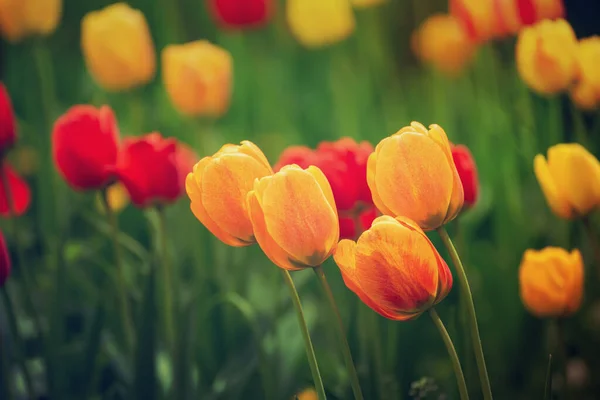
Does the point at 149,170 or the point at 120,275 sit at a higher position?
the point at 149,170

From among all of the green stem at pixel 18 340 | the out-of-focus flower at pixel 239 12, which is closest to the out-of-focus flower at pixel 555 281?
the green stem at pixel 18 340

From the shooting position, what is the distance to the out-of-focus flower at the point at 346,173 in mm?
673

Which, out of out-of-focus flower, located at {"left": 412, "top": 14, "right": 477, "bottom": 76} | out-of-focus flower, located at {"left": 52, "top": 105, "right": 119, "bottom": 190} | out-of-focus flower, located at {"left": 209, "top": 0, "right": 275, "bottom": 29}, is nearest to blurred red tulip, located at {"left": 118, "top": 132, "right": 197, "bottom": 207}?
out-of-focus flower, located at {"left": 52, "top": 105, "right": 119, "bottom": 190}

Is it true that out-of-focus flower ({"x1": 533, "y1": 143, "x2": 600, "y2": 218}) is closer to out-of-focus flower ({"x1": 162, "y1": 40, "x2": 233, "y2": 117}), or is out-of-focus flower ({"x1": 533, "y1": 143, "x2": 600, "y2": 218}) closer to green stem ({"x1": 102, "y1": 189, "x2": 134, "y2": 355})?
green stem ({"x1": 102, "y1": 189, "x2": 134, "y2": 355})

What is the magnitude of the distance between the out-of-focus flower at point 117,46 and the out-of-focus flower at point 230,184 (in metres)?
0.61

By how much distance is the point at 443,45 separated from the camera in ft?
4.83

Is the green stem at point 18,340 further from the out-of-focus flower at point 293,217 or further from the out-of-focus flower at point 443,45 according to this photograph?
the out-of-focus flower at point 443,45

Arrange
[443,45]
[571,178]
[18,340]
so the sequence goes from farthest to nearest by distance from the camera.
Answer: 1. [443,45]
2. [18,340]
3. [571,178]

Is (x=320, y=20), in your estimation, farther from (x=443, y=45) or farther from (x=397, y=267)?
(x=397, y=267)

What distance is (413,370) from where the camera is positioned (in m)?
0.93

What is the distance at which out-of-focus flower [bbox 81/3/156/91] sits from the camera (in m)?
1.10

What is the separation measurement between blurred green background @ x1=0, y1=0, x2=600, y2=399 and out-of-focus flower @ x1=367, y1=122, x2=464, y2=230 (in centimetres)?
17

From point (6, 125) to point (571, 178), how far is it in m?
0.63

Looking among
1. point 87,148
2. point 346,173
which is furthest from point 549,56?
point 87,148
